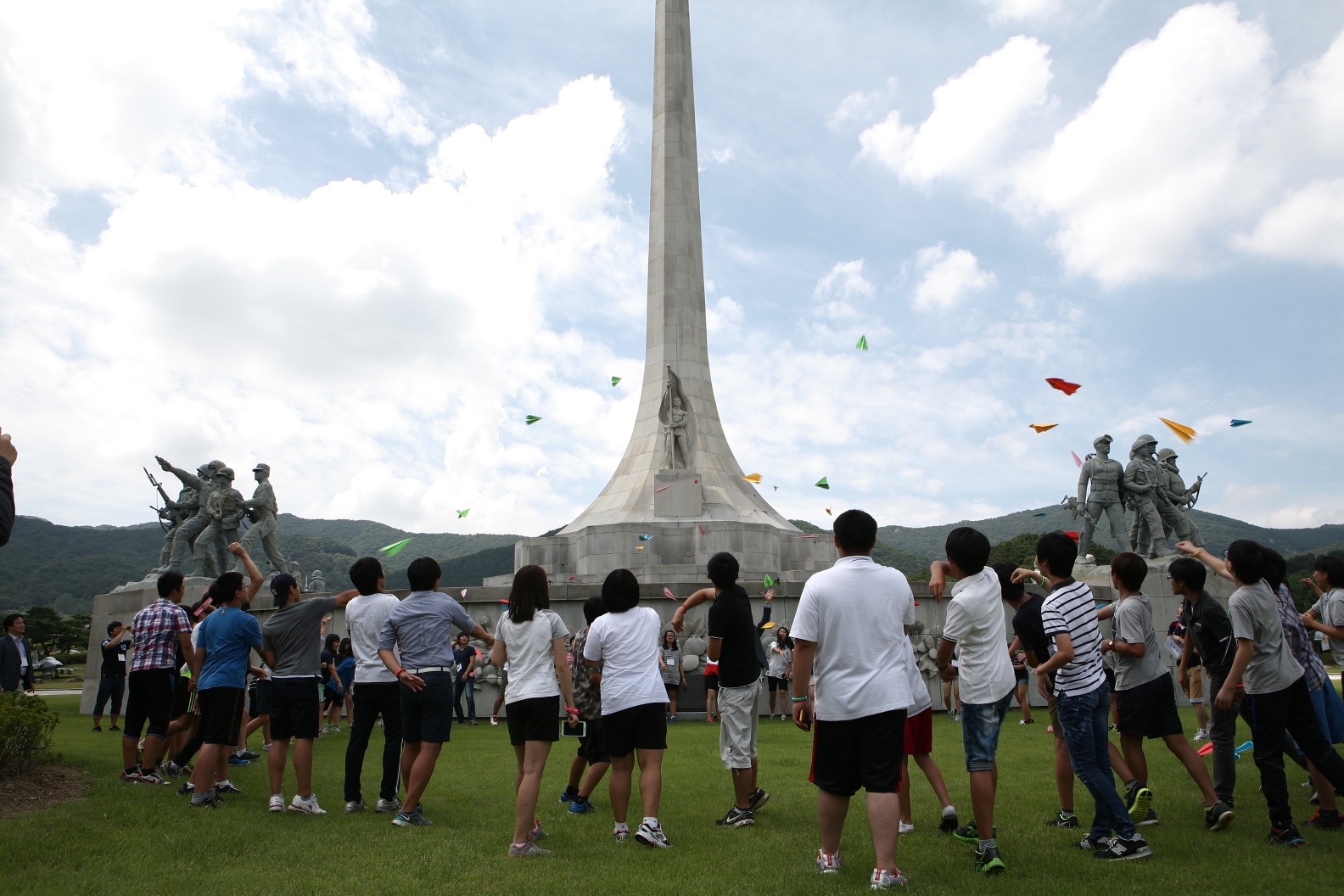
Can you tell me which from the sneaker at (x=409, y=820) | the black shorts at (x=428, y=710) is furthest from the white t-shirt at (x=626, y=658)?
the sneaker at (x=409, y=820)

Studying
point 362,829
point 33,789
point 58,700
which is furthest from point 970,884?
point 58,700

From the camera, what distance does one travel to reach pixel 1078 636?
4.60m

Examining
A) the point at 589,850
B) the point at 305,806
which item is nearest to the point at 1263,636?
the point at 589,850

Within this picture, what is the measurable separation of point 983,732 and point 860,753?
79cm

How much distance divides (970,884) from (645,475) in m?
15.3

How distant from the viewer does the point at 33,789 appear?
587 cm

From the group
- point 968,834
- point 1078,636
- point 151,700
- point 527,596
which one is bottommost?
point 968,834

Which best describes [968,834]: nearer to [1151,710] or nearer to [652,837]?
[1151,710]

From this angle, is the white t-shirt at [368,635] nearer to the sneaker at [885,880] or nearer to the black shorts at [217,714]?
the black shorts at [217,714]

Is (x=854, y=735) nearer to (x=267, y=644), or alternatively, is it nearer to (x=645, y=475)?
(x=267, y=644)

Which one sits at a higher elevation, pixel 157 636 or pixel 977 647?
pixel 977 647

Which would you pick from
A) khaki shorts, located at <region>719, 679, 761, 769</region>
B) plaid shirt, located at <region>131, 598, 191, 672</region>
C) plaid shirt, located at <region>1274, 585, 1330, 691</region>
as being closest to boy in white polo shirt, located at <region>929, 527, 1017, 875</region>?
khaki shorts, located at <region>719, 679, 761, 769</region>

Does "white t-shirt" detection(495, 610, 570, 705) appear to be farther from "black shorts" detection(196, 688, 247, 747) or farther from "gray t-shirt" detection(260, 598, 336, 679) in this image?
"black shorts" detection(196, 688, 247, 747)

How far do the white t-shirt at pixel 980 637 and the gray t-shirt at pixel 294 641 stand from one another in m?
3.93
